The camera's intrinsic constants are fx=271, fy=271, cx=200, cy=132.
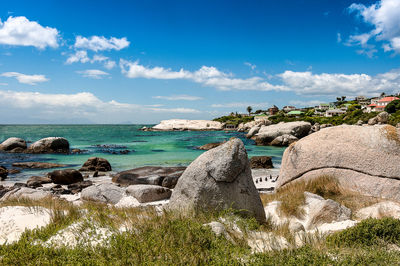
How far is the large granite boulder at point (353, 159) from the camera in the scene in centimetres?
941

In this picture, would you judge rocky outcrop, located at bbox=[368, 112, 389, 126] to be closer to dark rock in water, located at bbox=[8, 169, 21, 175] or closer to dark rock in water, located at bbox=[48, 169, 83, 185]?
dark rock in water, located at bbox=[48, 169, 83, 185]

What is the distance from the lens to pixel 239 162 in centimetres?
698

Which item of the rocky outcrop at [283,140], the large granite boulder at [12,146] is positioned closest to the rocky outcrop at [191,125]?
the rocky outcrop at [283,140]

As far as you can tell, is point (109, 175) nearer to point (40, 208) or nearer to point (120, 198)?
point (120, 198)

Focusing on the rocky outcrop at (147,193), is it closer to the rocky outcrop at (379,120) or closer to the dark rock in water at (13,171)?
the dark rock in water at (13,171)

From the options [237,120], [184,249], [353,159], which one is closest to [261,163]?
[353,159]

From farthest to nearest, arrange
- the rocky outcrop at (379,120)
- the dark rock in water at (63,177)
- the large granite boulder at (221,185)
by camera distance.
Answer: the rocky outcrop at (379,120) < the dark rock in water at (63,177) < the large granite boulder at (221,185)

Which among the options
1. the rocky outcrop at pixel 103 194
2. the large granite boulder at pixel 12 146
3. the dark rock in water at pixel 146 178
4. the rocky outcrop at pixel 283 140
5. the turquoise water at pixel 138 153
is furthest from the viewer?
the rocky outcrop at pixel 283 140

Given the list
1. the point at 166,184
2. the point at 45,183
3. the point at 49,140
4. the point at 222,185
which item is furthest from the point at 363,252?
the point at 49,140

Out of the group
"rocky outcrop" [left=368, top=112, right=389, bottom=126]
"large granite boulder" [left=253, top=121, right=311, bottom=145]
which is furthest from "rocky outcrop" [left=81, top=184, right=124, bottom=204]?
"rocky outcrop" [left=368, top=112, right=389, bottom=126]

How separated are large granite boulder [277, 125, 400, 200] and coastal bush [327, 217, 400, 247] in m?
4.53

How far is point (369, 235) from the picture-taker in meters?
5.20

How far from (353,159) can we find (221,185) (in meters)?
6.06

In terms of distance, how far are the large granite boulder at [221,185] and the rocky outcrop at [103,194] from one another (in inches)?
302
